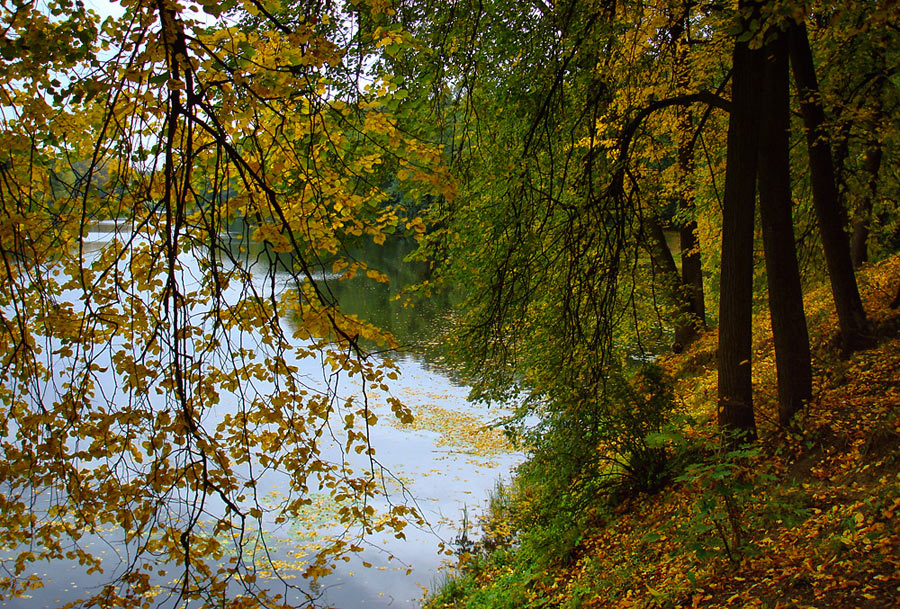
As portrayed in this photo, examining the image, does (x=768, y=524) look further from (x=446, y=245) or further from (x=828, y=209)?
(x=828, y=209)

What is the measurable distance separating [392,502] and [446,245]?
601cm

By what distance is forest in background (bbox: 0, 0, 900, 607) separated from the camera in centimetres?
322

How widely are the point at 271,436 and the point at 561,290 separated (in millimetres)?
3382

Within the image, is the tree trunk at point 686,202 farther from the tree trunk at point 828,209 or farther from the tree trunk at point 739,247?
the tree trunk at point 828,209

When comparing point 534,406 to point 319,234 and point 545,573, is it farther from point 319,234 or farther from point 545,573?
point 319,234

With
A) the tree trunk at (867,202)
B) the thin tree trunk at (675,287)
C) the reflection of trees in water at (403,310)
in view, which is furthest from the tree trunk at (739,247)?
the reflection of trees in water at (403,310)

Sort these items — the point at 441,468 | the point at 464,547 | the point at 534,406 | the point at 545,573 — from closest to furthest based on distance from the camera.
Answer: the point at 545,573
the point at 534,406
the point at 464,547
the point at 441,468

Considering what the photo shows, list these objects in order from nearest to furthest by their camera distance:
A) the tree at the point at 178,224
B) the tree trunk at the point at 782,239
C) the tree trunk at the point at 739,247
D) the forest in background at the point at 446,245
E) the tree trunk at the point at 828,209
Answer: the tree at the point at 178,224 → the forest in background at the point at 446,245 → the tree trunk at the point at 739,247 → the tree trunk at the point at 782,239 → the tree trunk at the point at 828,209

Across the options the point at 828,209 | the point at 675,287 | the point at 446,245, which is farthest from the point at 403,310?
the point at 828,209

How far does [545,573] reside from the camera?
6.89 meters

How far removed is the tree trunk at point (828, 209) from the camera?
7.41m

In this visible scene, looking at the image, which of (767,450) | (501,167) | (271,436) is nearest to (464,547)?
(767,450)

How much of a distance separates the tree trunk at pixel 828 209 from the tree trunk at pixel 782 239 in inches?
45.9

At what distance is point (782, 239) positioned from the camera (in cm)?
640
